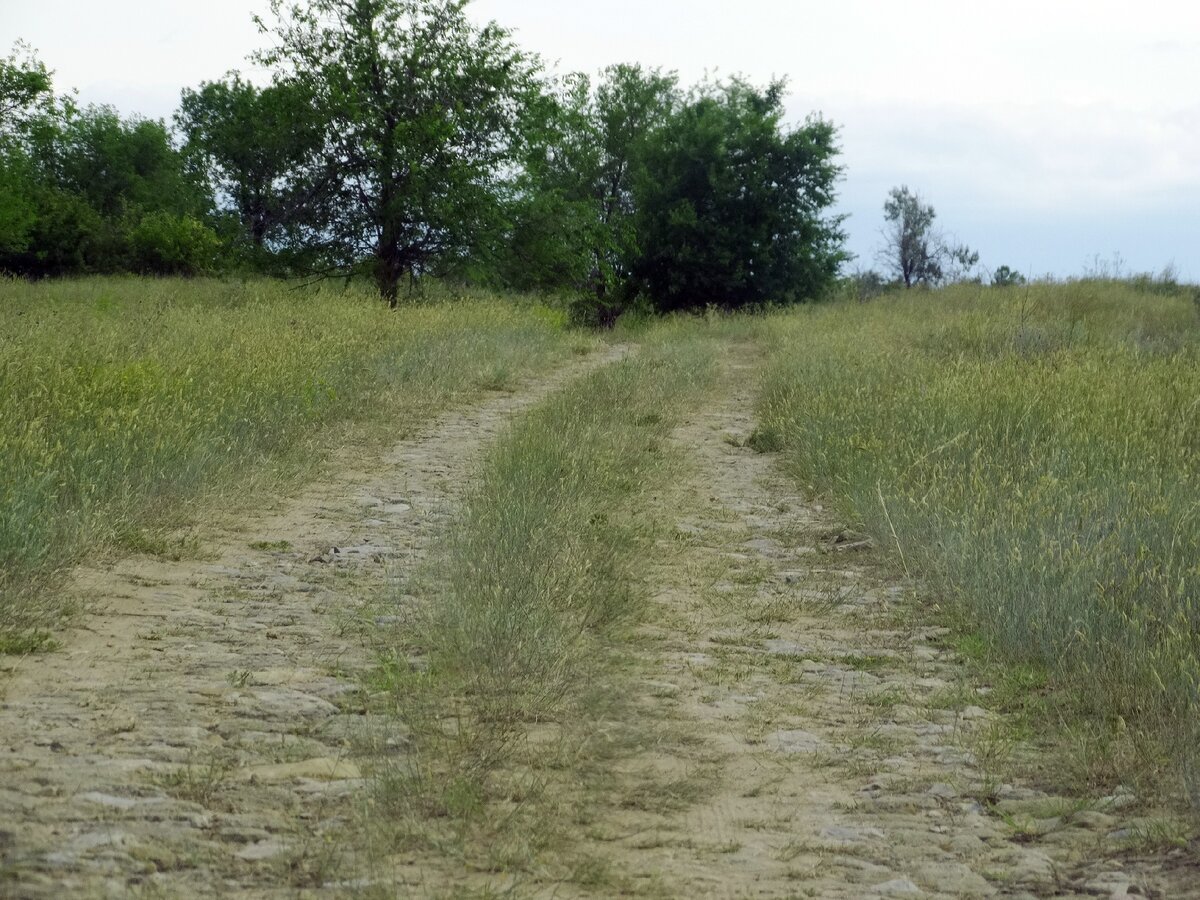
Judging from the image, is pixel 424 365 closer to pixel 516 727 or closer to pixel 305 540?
pixel 305 540

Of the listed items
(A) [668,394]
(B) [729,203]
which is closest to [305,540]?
(A) [668,394]

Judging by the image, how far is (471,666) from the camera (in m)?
3.96

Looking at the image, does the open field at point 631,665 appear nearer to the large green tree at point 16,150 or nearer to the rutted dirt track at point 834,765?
the rutted dirt track at point 834,765

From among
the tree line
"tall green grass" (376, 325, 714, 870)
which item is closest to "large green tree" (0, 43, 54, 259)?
the tree line

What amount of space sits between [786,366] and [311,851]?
36.7 ft

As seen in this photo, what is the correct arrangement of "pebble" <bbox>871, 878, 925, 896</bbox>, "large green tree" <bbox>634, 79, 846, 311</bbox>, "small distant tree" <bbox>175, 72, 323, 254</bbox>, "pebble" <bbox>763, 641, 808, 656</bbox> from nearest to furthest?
"pebble" <bbox>871, 878, 925, 896</bbox> → "pebble" <bbox>763, 641, 808, 656</bbox> → "small distant tree" <bbox>175, 72, 323, 254</bbox> → "large green tree" <bbox>634, 79, 846, 311</bbox>

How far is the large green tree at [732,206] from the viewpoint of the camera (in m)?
28.1

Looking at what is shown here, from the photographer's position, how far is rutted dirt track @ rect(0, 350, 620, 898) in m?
2.54

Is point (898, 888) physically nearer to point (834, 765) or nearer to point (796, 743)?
point (834, 765)

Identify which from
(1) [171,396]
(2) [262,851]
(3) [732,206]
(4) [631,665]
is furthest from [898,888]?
(3) [732,206]

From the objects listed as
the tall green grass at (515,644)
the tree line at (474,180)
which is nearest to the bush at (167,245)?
the tree line at (474,180)

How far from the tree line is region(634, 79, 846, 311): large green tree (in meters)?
0.05

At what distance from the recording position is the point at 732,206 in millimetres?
28516

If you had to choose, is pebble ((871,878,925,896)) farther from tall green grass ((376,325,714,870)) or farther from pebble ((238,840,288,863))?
pebble ((238,840,288,863))
